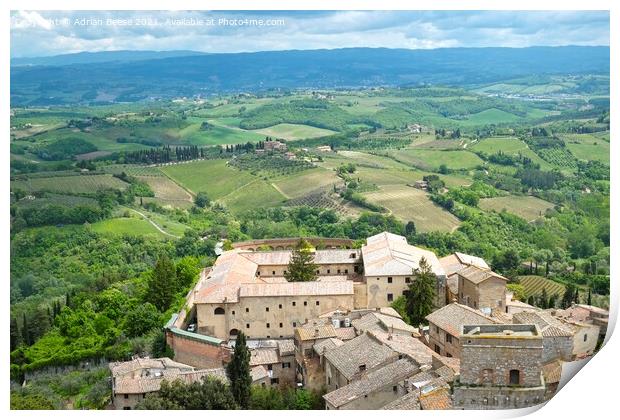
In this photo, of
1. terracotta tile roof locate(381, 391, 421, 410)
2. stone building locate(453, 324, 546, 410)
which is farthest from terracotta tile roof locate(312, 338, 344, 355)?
stone building locate(453, 324, 546, 410)

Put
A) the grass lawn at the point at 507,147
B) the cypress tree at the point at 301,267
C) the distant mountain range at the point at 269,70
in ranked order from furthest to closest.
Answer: the distant mountain range at the point at 269,70 < the grass lawn at the point at 507,147 < the cypress tree at the point at 301,267

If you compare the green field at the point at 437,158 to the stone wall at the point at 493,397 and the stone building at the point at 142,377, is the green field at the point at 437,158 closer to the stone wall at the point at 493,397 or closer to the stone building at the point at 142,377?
the stone building at the point at 142,377

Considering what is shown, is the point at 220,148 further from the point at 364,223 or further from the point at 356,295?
the point at 356,295

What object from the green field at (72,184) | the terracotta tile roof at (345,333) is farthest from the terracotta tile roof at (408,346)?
the green field at (72,184)

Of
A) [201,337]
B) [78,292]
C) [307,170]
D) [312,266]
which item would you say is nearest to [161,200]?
[307,170]

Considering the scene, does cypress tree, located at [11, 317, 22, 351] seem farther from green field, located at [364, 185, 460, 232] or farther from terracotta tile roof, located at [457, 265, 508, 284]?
green field, located at [364, 185, 460, 232]

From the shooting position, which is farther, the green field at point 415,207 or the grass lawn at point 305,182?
the grass lawn at point 305,182
